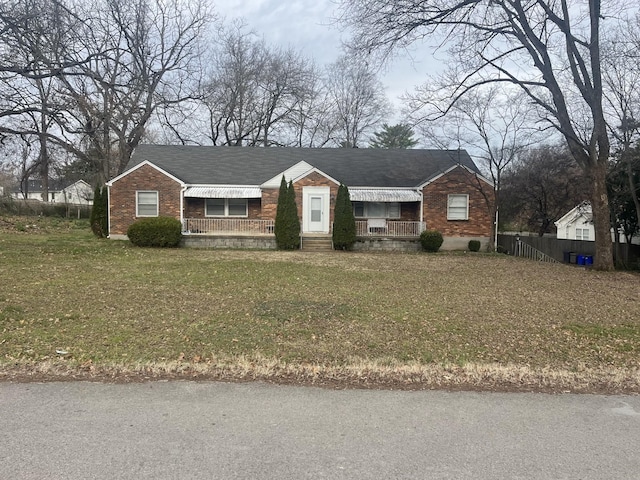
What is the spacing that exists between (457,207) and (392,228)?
3479 millimetres

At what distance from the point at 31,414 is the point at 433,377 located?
11.0 feet

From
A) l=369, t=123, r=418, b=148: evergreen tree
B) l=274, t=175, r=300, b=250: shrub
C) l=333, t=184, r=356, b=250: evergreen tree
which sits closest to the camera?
l=274, t=175, r=300, b=250: shrub

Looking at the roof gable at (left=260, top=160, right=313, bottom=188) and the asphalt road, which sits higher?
the roof gable at (left=260, top=160, right=313, bottom=188)

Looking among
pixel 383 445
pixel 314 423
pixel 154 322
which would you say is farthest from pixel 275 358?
pixel 154 322

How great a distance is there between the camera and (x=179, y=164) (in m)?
23.7

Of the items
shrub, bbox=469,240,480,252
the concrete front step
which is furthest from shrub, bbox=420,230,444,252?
the concrete front step

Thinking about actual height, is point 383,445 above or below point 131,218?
below

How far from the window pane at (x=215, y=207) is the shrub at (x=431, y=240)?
391 inches

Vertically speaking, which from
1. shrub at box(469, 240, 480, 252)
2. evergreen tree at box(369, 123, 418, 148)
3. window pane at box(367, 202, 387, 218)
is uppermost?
evergreen tree at box(369, 123, 418, 148)

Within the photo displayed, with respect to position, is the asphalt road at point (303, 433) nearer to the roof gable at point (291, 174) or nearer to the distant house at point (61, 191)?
the roof gable at point (291, 174)

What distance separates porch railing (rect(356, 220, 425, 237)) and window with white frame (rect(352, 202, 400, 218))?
1.12m

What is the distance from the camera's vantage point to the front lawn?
4.40m

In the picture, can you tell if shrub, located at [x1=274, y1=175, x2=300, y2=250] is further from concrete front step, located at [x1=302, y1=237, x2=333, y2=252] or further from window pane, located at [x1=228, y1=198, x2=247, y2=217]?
window pane, located at [x1=228, y1=198, x2=247, y2=217]

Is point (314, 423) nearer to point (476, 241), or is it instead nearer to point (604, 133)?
point (604, 133)
